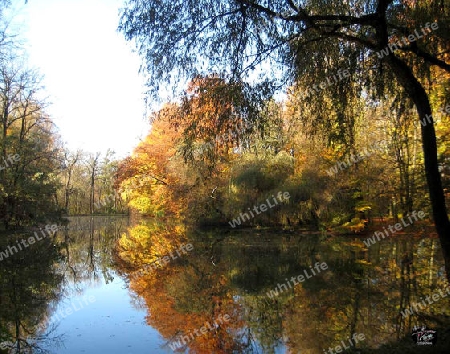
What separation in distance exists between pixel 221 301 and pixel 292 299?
4.81 feet

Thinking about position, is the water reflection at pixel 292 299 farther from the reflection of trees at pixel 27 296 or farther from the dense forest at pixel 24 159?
the dense forest at pixel 24 159

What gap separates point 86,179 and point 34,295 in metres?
50.9

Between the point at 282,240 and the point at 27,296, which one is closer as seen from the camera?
the point at 27,296

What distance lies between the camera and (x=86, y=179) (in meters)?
56.4

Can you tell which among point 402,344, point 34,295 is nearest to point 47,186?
point 34,295

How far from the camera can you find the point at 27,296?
26.9 feet

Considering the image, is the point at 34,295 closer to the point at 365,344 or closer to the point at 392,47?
the point at 365,344

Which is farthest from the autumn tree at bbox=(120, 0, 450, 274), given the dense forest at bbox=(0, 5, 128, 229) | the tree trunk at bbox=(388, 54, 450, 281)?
the dense forest at bbox=(0, 5, 128, 229)

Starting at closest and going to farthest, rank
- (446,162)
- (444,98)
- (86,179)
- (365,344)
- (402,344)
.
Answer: (402,344), (365,344), (444,98), (446,162), (86,179)

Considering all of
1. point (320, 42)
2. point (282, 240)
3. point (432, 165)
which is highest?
point (320, 42)

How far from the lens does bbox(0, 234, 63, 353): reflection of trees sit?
586 cm

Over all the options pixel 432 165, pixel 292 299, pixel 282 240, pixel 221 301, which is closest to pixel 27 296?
pixel 221 301
